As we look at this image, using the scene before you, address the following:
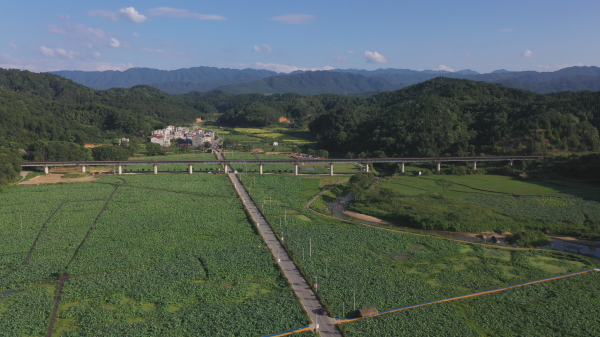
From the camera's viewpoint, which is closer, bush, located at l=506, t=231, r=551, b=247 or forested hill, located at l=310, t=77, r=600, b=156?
bush, located at l=506, t=231, r=551, b=247

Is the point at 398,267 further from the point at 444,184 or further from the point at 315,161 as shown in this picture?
the point at 315,161

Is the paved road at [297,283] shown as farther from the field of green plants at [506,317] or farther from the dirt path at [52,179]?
the dirt path at [52,179]

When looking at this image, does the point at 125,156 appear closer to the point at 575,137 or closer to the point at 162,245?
the point at 162,245

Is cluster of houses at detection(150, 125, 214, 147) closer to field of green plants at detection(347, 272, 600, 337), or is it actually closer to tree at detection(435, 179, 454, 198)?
tree at detection(435, 179, 454, 198)

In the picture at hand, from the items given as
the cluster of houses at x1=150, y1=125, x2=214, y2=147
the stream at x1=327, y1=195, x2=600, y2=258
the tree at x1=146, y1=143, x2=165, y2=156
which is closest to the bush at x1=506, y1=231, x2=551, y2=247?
the stream at x1=327, y1=195, x2=600, y2=258

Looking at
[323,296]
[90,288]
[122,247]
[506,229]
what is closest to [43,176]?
[122,247]

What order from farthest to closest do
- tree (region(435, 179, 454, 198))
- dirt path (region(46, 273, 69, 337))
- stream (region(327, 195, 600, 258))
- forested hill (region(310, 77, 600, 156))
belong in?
1. forested hill (region(310, 77, 600, 156))
2. tree (region(435, 179, 454, 198))
3. stream (region(327, 195, 600, 258))
4. dirt path (region(46, 273, 69, 337))

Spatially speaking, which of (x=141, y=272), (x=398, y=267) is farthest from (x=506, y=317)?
(x=141, y=272)
